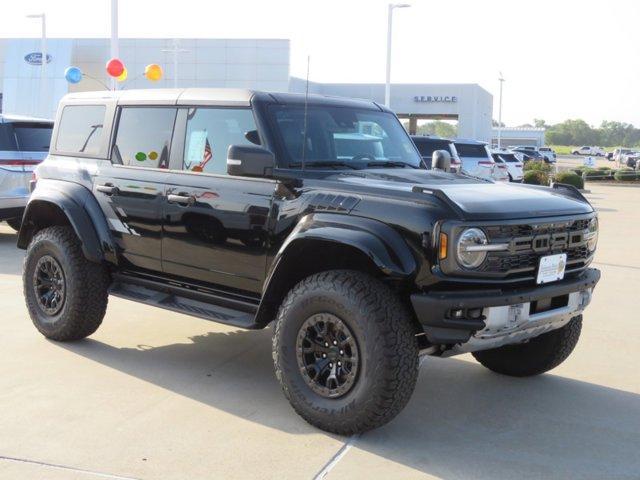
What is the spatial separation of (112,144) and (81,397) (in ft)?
6.49

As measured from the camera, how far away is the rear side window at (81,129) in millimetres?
6066

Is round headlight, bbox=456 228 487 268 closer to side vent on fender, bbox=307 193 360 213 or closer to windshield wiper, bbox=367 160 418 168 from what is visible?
side vent on fender, bbox=307 193 360 213

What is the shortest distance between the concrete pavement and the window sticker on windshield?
1456 millimetres

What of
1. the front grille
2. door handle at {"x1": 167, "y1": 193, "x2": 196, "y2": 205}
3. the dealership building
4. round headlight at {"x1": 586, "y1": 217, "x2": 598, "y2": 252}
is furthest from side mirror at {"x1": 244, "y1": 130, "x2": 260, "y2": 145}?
the dealership building

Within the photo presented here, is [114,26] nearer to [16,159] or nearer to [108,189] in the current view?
[16,159]

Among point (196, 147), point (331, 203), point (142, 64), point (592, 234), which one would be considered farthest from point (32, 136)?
point (142, 64)

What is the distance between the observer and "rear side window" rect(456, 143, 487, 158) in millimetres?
21531

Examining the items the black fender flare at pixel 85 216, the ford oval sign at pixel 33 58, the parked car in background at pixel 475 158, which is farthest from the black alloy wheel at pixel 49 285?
the ford oval sign at pixel 33 58

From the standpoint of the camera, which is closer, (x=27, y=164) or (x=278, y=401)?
(x=278, y=401)

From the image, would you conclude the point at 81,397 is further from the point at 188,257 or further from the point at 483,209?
the point at 483,209

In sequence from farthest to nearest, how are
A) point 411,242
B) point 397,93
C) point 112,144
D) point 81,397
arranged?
point 397,93 → point 112,144 → point 81,397 → point 411,242

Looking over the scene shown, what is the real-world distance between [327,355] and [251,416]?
Result: 631mm

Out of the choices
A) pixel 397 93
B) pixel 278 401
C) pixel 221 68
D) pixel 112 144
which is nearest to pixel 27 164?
pixel 112 144

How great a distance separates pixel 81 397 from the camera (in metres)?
4.88
